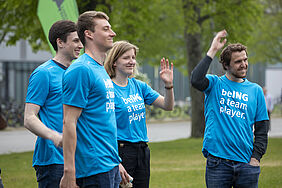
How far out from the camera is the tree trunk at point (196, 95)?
17734 millimetres

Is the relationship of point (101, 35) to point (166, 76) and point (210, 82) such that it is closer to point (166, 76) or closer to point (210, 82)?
point (166, 76)

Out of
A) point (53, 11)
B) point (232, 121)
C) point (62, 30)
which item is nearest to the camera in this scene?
point (62, 30)

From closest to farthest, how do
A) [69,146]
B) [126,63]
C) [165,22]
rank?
[69,146] → [126,63] → [165,22]

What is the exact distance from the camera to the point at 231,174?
404 centimetres

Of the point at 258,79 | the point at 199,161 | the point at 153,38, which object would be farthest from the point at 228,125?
the point at 258,79

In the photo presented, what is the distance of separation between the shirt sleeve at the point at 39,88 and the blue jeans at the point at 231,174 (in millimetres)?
1568

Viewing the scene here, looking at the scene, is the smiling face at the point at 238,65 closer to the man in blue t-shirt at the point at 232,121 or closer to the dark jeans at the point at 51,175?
the man in blue t-shirt at the point at 232,121

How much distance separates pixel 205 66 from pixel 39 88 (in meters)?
1.40

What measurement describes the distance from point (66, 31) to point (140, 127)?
1.20 meters

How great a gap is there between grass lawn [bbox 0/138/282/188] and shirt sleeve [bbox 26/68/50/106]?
5.00m

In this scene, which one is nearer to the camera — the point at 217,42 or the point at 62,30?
the point at 62,30

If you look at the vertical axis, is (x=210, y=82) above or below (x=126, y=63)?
below

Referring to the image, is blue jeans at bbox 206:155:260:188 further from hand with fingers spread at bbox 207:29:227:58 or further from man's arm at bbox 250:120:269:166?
hand with fingers spread at bbox 207:29:227:58

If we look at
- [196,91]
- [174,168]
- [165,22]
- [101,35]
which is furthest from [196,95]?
[101,35]
